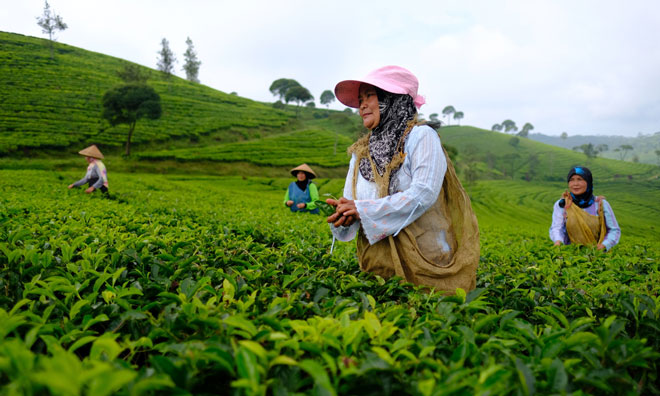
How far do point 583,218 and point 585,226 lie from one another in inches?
4.1

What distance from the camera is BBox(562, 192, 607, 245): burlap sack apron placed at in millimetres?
4523

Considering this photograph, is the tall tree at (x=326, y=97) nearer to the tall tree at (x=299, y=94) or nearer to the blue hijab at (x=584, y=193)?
the tall tree at (x=299, y=94)

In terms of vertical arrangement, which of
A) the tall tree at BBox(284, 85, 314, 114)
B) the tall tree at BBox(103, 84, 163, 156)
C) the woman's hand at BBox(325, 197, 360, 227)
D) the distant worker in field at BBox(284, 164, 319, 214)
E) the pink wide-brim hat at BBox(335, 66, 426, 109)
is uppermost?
the tall tree at BBox(284, 85, 314, 114)

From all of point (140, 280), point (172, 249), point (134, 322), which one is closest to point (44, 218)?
point (172, 249)

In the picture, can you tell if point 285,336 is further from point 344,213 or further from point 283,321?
point 344,213

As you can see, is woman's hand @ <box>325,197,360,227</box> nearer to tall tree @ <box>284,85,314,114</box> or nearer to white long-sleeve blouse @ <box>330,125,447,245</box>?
white long-sleeve blouse @ <box>330,125,447,245</box>

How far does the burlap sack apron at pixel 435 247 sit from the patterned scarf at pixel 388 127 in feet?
0.14

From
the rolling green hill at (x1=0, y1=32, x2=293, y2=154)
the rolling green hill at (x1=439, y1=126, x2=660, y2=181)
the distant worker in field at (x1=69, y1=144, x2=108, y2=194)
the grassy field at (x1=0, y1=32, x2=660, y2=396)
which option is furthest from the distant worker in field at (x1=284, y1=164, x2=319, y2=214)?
the rolling green hill at (x1=439, y1=126, x2=660, y2=181)

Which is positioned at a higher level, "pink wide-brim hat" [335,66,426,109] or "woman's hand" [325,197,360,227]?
"pink wide-brim hat" [335,66,426,109]

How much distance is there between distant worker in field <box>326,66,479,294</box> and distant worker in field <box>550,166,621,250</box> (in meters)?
3.20

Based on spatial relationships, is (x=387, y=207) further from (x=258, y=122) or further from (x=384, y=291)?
(x=258, y=122)

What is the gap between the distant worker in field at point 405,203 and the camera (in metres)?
1.91

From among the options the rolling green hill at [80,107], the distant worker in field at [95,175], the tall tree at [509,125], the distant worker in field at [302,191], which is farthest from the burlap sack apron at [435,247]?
the tall tree at [509,125]

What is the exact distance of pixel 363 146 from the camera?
228cm
